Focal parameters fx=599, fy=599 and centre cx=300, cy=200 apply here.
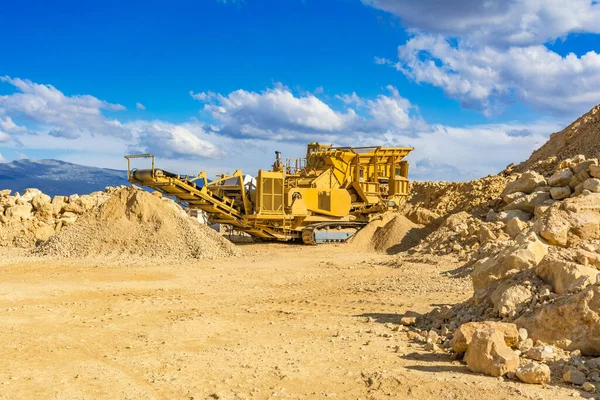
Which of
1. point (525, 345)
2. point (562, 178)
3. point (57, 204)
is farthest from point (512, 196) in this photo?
point (57, 204)

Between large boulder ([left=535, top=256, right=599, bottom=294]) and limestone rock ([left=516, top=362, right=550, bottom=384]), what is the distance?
1449mm

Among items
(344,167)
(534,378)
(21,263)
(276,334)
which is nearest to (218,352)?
(276,334)

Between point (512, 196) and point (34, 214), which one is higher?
point (512, 196)

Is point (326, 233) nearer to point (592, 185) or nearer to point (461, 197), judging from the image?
point (461, 197)

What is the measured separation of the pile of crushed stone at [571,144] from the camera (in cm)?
2200

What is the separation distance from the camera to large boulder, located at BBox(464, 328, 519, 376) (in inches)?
227

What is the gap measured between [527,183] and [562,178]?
132 cm

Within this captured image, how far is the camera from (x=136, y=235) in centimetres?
1653

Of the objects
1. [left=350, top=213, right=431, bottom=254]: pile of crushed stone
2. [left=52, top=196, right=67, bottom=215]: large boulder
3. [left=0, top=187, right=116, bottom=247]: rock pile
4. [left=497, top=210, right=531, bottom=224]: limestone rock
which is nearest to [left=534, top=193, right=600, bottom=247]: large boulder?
[left=497, top=210, right=531, bottom=224]: limestone rock

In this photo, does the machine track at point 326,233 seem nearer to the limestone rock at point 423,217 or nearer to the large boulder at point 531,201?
the limestone rock at point 423,217

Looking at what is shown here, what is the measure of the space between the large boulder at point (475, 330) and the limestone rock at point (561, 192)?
10.9 meters

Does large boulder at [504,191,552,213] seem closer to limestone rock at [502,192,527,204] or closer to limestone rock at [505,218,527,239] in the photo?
limestone rock at [502,192,527,204]

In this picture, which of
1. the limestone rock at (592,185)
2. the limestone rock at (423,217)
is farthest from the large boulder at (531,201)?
the limestone rock at (423,217)

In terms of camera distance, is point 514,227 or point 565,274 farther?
point 514,227
